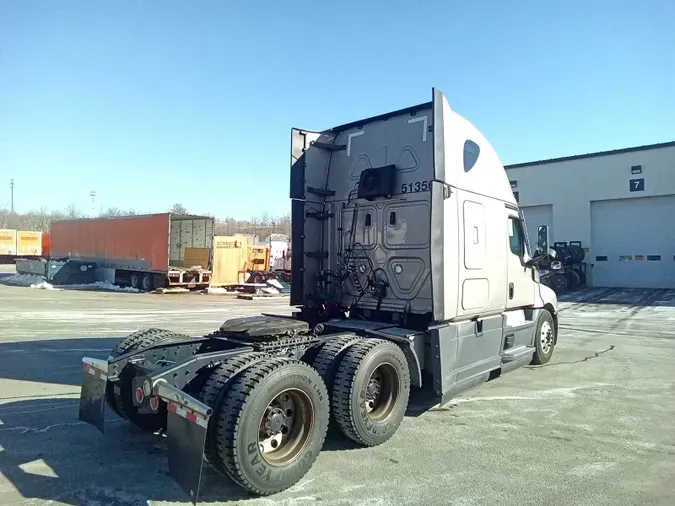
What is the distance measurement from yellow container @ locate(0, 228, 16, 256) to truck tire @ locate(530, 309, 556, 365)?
5098 centimetres

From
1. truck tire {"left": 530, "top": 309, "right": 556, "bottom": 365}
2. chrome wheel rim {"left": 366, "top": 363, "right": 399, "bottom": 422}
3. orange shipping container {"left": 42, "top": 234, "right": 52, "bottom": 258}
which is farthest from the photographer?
orange shipping container {"left": 42, "top": 234, "right": 52, "bottom": 258}

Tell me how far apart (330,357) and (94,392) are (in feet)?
6.93

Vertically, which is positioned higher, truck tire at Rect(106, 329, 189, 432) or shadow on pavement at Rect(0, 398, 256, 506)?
truck tire at Rect(106, 329, 189, 432)

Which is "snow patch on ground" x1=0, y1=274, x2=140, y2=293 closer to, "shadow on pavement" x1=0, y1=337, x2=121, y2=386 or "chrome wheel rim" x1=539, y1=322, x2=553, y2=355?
"shadow on pavement" x1=0, y1=337, x2=121, y2=386

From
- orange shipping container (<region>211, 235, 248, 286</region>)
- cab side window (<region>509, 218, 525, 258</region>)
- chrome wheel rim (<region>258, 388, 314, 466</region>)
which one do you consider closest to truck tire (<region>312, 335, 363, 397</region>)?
chrome wheel rim (<region>258, 388, 314, 466</region>)

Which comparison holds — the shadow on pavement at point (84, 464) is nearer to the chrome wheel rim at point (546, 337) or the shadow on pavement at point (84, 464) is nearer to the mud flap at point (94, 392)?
the mud flap at point (94, 392)

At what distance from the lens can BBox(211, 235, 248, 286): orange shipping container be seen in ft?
84.6

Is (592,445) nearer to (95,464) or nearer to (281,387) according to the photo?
(281,387)

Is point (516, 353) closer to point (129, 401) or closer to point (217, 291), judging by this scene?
point (129, 401)

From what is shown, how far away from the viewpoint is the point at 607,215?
27.4 metres

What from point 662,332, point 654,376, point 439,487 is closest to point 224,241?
point 662,332

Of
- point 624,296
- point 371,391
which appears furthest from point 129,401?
point 624,296

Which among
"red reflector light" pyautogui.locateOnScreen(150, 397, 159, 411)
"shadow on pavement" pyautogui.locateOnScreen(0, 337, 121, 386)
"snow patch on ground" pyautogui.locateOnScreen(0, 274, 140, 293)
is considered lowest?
"shadow on pavement" pyautogui.locateOnScreen(0, 337, 121, 386)

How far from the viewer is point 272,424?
157 inches
